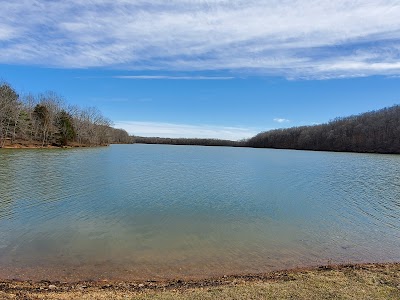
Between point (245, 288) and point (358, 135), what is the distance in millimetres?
118298

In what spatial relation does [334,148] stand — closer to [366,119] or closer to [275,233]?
[366,119]

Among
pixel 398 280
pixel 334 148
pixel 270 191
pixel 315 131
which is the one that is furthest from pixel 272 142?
pixel 398 280

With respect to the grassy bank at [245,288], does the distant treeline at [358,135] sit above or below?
above

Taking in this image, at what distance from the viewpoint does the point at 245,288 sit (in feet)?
19.4

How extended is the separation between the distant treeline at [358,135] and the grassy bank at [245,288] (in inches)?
4012

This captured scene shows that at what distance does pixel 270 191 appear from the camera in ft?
65.9

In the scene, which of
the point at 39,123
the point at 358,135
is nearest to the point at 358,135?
the point at 358,135

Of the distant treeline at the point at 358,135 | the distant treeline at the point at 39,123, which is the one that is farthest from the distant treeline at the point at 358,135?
the distant treeline at the point at 39,123

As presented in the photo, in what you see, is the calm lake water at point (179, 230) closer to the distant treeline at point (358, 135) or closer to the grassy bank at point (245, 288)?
the grassy bank at point (245, 288)

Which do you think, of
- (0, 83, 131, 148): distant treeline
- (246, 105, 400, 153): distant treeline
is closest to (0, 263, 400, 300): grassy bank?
(0, 83, 131, 148): distant treeline

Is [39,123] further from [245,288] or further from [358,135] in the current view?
[358,135]

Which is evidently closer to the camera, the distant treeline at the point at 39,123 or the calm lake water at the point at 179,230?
the calm lake water at the point at 179,230

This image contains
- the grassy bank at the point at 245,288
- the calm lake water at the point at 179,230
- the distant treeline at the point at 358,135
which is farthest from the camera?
the distant treeline at the point at 358,135

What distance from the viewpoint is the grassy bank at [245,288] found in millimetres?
5523
